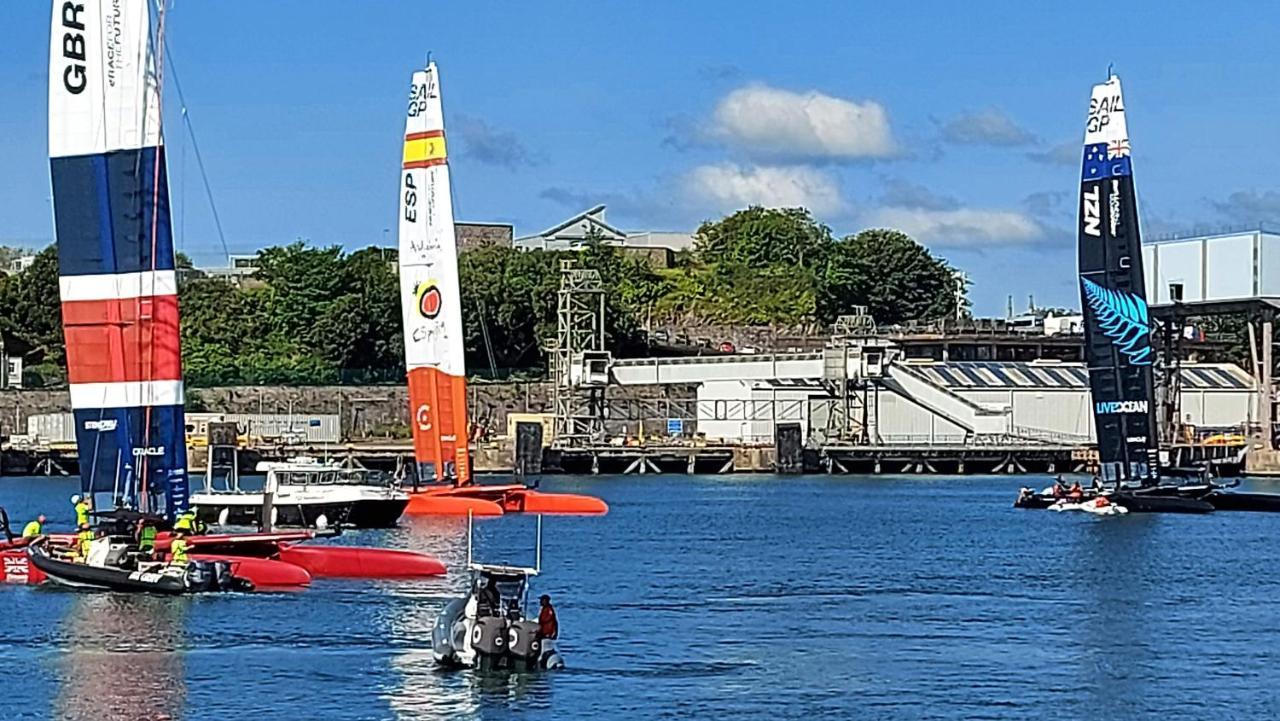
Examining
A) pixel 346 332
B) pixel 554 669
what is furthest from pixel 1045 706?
pixel 346 332

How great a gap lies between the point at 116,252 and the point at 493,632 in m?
20.1

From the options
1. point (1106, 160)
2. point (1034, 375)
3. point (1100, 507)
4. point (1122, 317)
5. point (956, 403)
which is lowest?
point (1100, 507)

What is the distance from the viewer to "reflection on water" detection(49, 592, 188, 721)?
42500mm

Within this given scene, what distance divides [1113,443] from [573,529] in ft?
81.3

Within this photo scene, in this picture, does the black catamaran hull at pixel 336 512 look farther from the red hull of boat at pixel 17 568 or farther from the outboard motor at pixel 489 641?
the outboard motor at pixel 489 641

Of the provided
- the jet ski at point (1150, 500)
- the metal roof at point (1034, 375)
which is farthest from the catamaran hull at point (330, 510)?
the metal roof at point (1034, 375)

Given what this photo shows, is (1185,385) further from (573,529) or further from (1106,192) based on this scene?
(573,529)

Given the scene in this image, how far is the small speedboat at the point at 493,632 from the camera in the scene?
150 feet

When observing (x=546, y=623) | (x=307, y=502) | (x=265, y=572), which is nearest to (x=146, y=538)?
(x=265, y=572)

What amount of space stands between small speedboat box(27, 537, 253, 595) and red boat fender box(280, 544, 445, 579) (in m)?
7.15

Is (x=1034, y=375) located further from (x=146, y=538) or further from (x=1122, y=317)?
(x=146, y=538)

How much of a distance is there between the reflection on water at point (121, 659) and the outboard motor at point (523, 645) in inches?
259

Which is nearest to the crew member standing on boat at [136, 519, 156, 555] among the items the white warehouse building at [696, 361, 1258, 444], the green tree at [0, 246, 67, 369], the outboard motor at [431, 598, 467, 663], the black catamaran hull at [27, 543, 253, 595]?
the black catamaran hull at [27, 543, 253, 595]

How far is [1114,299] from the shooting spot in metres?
97.6
